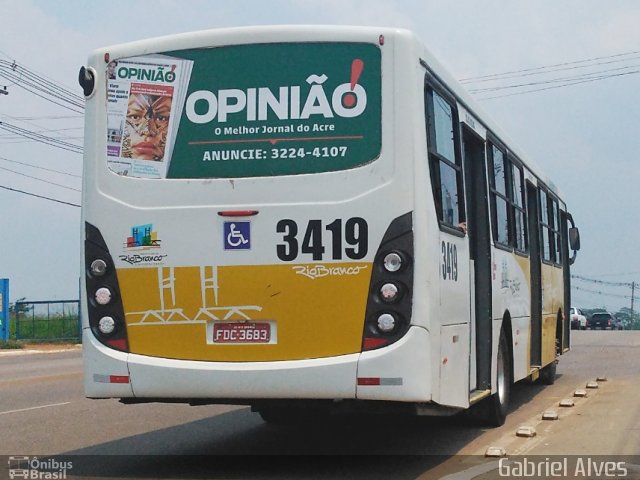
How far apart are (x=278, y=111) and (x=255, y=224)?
34.4 inches

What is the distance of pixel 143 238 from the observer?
8195 millimetres

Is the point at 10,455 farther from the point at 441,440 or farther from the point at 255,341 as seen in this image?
the point at 441,440

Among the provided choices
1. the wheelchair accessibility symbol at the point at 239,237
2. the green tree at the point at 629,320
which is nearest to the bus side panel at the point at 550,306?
the wheelchair accessibility symbol at the point at 239,237

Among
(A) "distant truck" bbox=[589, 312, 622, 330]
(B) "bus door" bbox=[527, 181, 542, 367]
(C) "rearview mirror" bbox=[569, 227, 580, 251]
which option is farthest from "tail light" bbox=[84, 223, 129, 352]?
(A) "distant truck" bbox=[589, 312, 622, 330]

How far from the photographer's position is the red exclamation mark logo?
7.98 metres

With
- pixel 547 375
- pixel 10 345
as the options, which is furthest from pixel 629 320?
pixel 547 375

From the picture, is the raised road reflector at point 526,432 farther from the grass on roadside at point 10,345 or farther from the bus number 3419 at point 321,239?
the grass on roadside at point 10,345

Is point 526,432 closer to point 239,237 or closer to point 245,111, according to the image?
point 239,237

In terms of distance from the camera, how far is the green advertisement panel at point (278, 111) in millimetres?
7957

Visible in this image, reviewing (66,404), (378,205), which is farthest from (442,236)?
(66,404)

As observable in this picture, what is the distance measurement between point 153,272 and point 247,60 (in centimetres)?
178

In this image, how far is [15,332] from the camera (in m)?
39.4

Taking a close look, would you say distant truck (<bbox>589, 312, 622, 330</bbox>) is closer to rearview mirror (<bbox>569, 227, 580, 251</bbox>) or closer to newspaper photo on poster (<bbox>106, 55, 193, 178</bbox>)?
rearview mirror (<bbox>569, 227, 580, 251</bbox>)

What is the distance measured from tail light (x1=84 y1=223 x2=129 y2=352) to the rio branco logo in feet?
3.77
